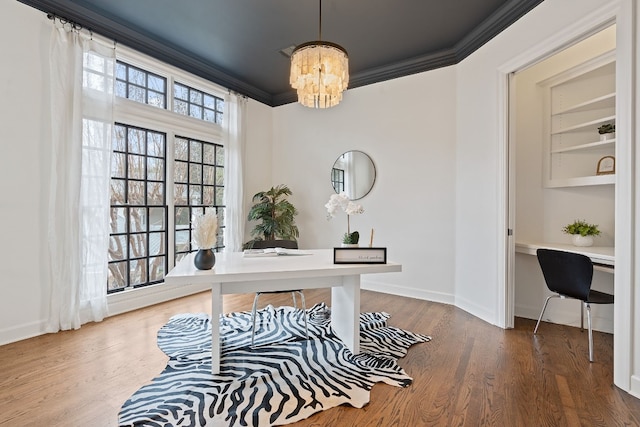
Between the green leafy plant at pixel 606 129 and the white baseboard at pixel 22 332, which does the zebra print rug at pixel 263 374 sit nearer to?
the white baseboard at pixel 22 332

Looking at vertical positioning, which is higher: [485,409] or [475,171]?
[475,171]

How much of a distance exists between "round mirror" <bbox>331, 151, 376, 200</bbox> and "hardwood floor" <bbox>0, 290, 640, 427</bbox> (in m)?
1.90

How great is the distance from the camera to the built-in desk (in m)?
2.50

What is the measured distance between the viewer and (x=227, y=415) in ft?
5.50

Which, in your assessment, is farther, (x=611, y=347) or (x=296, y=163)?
(x=296, y=163)

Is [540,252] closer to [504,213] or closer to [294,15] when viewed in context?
[504,213]

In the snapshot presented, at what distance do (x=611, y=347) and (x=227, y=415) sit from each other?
9.55 ft

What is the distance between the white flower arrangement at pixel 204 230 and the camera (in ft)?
6.66

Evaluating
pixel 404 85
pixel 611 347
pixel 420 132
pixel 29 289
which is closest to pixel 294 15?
pixel 404 85

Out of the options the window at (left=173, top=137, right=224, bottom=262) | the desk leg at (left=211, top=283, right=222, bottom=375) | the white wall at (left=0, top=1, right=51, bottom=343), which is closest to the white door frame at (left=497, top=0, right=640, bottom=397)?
the desk leg at (left=211, top=283, right=222, bottom=375)

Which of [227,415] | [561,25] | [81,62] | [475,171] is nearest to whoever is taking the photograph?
[227,415]

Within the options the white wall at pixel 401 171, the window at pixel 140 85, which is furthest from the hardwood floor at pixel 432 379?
the window at pixel 140 85

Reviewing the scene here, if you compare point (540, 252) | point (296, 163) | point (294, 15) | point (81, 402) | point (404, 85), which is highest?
point (294, 15)

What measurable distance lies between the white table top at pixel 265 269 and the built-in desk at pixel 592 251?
166cm
